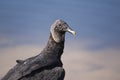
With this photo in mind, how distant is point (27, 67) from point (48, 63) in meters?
0.68

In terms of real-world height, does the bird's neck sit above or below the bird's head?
below

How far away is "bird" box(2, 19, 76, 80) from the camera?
1983cm

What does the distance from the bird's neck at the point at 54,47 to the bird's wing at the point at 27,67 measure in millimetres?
545

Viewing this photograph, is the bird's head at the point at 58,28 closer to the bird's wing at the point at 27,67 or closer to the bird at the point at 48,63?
the bird at the point at 48,63

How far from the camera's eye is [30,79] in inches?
782

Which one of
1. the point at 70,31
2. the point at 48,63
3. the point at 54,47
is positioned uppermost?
the point at 70,31

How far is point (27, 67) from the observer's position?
19844mm

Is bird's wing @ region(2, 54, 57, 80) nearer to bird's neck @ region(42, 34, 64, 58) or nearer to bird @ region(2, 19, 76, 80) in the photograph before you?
bird @ region(2, 19, 76, 80)

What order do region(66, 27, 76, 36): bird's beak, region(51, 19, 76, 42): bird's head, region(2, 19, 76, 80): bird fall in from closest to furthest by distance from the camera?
1. region(2, 19, 76, 80): bird
2. region(66, 27, 76, 36): bird's beak
3. region(51, 19, 76, 42): bird's head

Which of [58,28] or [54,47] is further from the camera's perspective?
[54,47]

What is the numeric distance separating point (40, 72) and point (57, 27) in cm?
144

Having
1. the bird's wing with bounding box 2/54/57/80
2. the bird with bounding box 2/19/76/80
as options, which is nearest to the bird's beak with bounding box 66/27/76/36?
the bird with bounding box 2/19/76/80

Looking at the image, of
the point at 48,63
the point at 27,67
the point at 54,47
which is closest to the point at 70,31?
the point at 54,47

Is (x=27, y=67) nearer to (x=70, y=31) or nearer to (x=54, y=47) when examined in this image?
(x=54, y=47)
